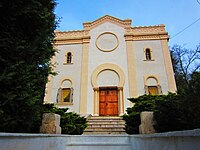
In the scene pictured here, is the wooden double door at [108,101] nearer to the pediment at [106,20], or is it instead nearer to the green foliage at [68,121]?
the pediment at [106,20]

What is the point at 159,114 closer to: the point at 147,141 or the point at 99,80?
the point at 147,141

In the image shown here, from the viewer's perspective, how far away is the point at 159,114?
401 centimetres

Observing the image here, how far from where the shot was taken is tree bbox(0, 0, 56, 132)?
2738mm

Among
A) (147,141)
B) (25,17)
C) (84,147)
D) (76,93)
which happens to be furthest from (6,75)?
(76,93)

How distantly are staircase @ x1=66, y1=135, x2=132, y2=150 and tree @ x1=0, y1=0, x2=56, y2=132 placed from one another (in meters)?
2.05

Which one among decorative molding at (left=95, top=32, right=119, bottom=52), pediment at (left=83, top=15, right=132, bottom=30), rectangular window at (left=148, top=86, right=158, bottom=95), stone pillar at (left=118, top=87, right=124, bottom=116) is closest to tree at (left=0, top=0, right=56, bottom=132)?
stone pillar at (left=118, top=87, right=124, bottom=116)

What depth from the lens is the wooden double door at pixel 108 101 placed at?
1375 cm

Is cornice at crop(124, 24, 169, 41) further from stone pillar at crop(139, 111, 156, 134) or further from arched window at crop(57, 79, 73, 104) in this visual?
stone pillar at crop(139, 111, 156, 134)

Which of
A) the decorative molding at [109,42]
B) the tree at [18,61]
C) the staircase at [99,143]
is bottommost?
the staircase at [99,143]

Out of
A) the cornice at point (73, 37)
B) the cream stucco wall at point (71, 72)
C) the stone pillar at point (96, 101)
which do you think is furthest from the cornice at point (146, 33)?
the stone pillar at point (96, 101)

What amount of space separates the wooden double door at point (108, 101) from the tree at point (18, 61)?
1060 centimetres

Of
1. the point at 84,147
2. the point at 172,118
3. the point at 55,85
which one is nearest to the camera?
the point at 172,118

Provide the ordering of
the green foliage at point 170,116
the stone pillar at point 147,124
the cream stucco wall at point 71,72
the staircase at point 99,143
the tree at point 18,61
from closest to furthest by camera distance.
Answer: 1. the tree at point 18,61
2. the green foliage at point 170,116
3. the stone pillar at point 147,124
4. the staircase at point 99,143
5. the cream stucco wall at point 71,72

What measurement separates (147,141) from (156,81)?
1128cm
